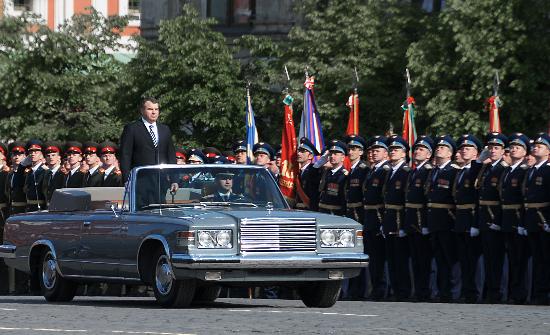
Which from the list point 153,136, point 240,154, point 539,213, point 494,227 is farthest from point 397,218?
point 240,154

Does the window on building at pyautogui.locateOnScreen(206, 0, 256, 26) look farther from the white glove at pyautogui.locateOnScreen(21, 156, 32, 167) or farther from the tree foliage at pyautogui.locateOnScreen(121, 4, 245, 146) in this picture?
the white glove at pyautogui.locateOnScreen(21, 156, 32, 167)

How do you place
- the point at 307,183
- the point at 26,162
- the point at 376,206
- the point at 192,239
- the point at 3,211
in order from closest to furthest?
the point at 192,239, the point at 376,206, the point at 307,183, the point at 26,162, the point at 3,211

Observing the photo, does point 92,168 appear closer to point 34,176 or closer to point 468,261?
point 34,176

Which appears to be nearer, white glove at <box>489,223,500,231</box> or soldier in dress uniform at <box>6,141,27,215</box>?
white glove at <box>489,223,500,231</box>

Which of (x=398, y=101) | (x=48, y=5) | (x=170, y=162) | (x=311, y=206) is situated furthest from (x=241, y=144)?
(x=48, y=5)

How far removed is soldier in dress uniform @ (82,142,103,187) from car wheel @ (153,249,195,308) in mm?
7074

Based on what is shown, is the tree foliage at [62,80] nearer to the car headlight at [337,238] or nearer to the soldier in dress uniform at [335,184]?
the soldier in dress uniform at [335,184]

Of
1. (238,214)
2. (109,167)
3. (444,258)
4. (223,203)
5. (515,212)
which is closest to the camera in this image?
(238,214)

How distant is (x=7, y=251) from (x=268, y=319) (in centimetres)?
557

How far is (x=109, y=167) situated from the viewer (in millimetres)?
24703

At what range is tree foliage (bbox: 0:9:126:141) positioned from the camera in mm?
47312

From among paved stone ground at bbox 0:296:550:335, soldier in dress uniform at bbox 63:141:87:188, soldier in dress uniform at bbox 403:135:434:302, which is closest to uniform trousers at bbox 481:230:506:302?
soldier in dress uniform at bbox 403:135:434:302

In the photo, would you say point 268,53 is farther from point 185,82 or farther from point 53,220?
point 53,220

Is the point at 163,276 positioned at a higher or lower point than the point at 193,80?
lower
